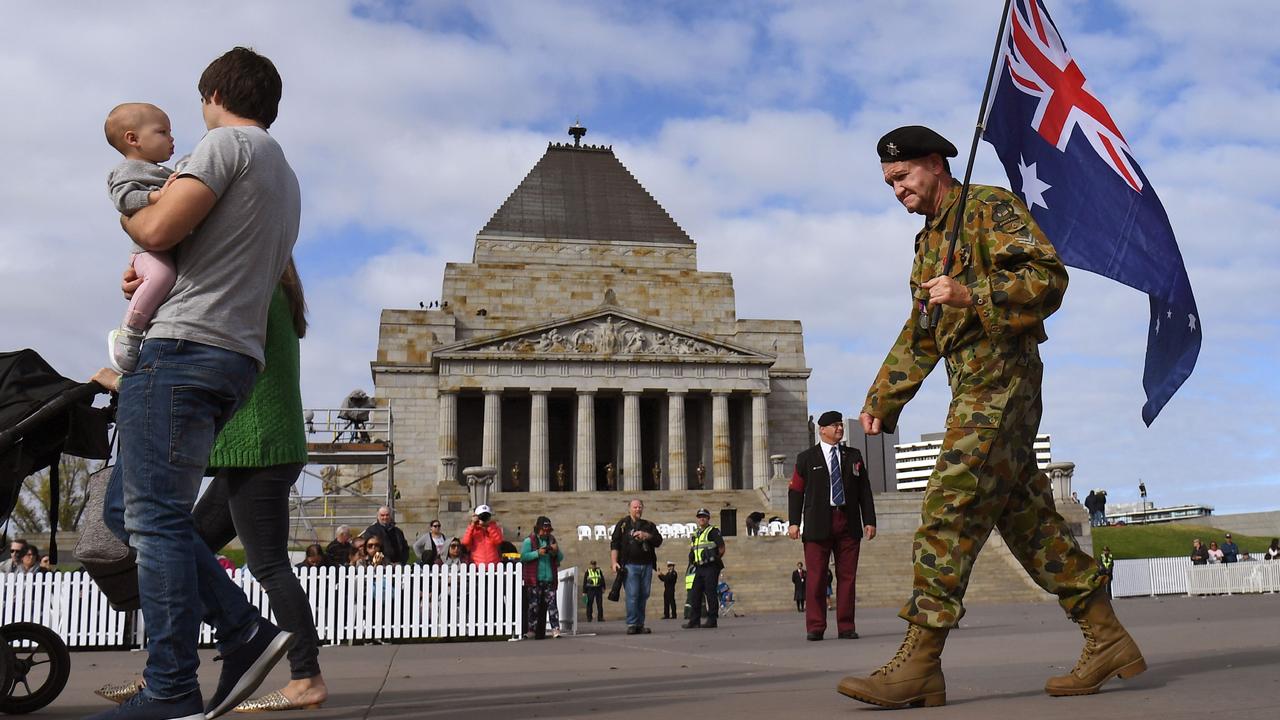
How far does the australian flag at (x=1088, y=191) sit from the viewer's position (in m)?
6.38

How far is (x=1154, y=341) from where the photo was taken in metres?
6.52

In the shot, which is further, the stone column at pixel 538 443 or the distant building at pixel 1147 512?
the distant building at pixel 1147 512

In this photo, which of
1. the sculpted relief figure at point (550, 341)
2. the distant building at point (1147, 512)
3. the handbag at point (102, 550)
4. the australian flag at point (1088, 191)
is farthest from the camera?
the distant building at point (1147, 512)

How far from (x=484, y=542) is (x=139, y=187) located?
1190cm

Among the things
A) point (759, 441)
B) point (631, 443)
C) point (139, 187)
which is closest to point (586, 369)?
point (631, 443)

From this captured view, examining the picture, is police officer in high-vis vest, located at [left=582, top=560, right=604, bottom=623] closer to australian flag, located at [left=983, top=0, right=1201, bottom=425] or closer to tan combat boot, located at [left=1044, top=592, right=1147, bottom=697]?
australian flag, located at [left=983, top=0, right=1201, bottom=425]

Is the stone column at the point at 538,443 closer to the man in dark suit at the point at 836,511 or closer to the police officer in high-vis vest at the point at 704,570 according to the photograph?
the police officer in high-vis vest at the point at 704,570

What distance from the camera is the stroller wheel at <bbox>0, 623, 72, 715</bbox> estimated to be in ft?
18.3

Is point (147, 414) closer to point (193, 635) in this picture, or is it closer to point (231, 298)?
point (231, 298)

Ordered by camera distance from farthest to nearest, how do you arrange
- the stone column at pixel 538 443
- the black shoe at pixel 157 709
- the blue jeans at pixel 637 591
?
the stone column at pixel 538 443 → the blue jeans at pixel 637 591 → the black shoe at pixel 157 709

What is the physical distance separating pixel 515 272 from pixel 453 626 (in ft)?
136

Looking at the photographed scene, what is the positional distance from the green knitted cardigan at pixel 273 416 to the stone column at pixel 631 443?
4342 centimetres

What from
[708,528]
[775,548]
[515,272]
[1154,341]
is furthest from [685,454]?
[1154,341]

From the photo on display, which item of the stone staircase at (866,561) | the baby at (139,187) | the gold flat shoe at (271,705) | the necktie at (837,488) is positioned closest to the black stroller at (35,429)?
the baby at (139,187)
